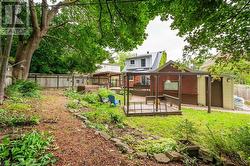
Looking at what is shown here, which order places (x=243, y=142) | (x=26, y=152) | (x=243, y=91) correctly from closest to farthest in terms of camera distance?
(x=26, y=152)
(x=243, y=142)
(x=243, y=91)

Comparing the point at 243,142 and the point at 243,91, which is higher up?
the point at 243,91

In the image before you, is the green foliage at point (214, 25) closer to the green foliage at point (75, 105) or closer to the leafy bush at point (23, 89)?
the green foliage at point (75, 105)

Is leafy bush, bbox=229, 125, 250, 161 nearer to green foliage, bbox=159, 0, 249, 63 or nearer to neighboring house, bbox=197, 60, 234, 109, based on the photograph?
green foliage, bbox=159, 0, 249, 63

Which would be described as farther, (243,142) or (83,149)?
(83,149)

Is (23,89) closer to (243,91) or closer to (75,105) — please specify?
(75,105)

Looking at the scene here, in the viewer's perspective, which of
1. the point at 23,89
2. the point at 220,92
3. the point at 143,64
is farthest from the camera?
the point at 143,64

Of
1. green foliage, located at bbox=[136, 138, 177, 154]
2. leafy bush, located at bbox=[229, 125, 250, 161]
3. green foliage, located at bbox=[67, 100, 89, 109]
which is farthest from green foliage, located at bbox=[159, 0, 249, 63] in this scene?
green foliage, located at bbox=[67, 100, 89, 109]

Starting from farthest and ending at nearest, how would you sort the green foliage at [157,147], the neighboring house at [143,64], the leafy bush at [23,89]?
the neighboring house at [143,64] → the leafy bush at [23,89] → the green foliage at [157,147]

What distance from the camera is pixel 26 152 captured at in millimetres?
3047

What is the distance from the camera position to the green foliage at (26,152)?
9.24 feet

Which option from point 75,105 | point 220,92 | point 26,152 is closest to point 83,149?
point 26,152

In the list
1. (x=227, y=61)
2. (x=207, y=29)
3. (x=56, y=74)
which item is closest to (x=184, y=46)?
(x=207, y=29)

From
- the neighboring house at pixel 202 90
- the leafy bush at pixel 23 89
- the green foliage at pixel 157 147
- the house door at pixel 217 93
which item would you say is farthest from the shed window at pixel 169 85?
the green foliage at pixel 157 147

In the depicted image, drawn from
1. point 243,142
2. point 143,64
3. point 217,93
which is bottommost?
point 243,142
